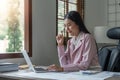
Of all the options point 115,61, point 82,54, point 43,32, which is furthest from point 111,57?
point 43,32

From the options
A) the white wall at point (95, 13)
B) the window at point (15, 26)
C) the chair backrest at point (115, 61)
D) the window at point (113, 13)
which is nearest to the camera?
the chair backrest at point (115, 61)

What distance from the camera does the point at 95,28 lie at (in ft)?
11.2

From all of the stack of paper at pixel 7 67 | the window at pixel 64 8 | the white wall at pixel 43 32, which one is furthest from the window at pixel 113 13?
the stack of paper at pixel 7 67

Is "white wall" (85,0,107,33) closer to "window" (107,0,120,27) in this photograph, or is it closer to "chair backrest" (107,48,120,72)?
"window" (107,0,120,27)

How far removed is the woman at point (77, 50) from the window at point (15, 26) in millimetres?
437

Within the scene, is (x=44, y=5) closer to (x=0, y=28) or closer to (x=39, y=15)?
(x=39, y=15)

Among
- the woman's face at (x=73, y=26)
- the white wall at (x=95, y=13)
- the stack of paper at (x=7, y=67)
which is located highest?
the white wall at (x=95, y=13)

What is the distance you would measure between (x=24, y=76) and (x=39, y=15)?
1025 millimetres

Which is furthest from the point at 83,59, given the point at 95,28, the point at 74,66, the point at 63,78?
the point at 95,28

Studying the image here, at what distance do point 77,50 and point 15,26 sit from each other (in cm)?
75

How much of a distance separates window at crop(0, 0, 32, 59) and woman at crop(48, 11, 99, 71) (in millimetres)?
437

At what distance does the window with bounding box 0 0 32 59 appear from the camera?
232 centimetres

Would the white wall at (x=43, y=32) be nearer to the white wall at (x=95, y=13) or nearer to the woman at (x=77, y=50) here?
the woman at (x=77, y=50)

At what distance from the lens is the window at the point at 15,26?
232 cm
